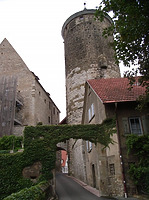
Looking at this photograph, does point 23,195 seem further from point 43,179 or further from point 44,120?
point 44,120

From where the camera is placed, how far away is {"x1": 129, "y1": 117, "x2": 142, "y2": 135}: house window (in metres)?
12.9

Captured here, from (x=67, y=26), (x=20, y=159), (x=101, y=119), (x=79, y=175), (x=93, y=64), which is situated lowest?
(x=79, y=175)


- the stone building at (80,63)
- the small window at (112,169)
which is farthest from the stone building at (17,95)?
the small window at (112,169)

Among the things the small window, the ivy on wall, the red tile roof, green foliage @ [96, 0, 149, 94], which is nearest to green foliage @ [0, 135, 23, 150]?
the ivy on wall

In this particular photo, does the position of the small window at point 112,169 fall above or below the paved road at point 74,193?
above

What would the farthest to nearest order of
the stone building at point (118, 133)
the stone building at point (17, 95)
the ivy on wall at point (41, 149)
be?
the stone building at point (17, 95), the ivy on wall at point (41, 149), the stone building at point (118, 133)

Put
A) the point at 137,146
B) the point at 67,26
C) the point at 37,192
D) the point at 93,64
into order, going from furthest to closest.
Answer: the point at 67,26 → the point at 93,64 → the point at 137,146 → the point at 37,192

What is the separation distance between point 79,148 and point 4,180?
11.0m

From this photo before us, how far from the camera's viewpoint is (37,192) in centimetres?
836

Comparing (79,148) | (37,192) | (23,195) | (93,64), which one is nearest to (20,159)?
(37,192)

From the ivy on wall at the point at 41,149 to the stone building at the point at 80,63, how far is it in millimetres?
9044

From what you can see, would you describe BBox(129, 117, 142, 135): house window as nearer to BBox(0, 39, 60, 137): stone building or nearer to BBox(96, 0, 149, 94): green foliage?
BBox(96, 0, 149, 94): green foliage

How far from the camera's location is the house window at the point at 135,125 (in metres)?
12.9

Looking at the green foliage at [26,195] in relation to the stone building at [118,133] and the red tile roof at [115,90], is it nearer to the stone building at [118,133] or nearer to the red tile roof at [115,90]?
the stone building at [118,133]
